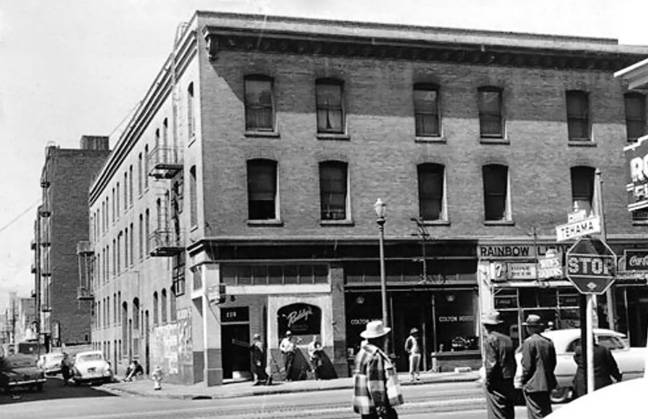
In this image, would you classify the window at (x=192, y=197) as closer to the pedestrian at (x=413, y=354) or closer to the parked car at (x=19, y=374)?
the pedestrian at (x=413, y=354)

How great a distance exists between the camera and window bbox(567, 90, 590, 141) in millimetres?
35094

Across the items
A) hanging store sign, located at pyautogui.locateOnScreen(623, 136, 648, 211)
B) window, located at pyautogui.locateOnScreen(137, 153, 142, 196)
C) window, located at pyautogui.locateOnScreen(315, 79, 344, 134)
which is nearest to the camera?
hanging store sign, located at pyautogui.locateOnScreen(623, 136, 648, 211)

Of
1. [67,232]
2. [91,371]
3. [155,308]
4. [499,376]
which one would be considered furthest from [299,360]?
[67,232]

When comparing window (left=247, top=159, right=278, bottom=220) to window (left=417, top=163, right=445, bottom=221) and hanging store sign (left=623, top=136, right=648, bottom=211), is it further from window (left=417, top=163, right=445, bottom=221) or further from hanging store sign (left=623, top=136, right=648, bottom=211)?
hanging store sign (left=623, top=136, right=648, bottom=211)

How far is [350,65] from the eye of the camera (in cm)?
3281

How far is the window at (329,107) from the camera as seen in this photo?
32469 millimetres

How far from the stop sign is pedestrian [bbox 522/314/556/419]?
4.09 ft

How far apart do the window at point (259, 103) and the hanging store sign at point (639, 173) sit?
20389mm

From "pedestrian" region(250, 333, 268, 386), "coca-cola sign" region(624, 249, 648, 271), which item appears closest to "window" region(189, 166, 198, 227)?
"pedestrian" region(250, 333, 268, 386)

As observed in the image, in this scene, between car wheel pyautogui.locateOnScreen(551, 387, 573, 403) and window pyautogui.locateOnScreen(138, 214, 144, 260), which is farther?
window pyautogui.locateOnScreen(138, 214, 144, 260)

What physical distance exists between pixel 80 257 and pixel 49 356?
11677 millimetres

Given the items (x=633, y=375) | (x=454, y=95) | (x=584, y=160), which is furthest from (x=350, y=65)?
(x=633, y=375)

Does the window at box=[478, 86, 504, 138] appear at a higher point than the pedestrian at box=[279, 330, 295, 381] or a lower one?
higher

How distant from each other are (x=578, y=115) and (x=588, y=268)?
26.3 metres
